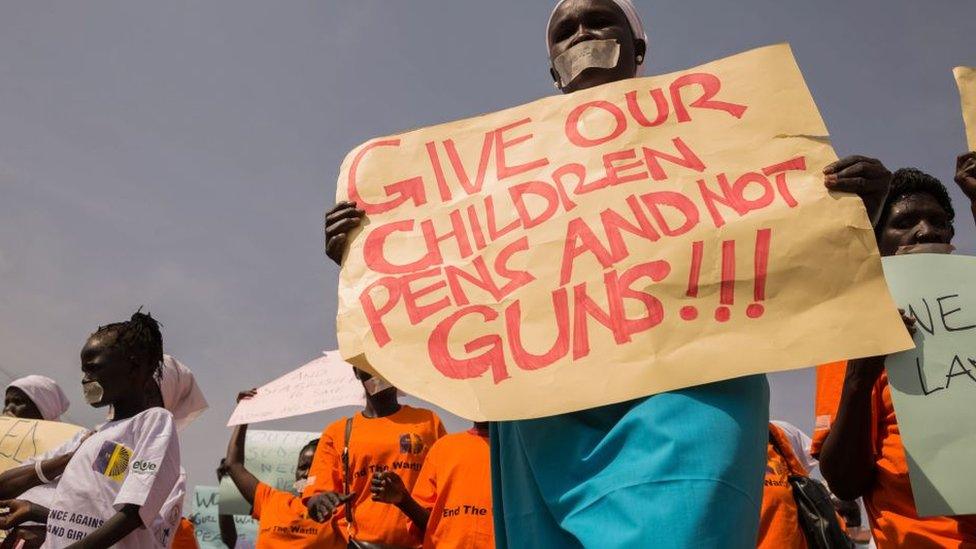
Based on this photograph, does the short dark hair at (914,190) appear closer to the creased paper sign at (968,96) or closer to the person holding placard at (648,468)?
the creased paper sign at (968,96)

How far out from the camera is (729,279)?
1.66 meters

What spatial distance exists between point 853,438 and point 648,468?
1.09 meters

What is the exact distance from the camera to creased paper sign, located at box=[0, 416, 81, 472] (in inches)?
181

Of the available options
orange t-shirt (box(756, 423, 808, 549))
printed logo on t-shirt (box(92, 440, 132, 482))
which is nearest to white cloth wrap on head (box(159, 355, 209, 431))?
printed logo on t-shirt (box(92, 440, 132, 482))

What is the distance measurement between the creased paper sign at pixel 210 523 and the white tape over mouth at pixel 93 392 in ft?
24.3

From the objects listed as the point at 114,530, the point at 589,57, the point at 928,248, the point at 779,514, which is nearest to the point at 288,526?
the point at 114,530

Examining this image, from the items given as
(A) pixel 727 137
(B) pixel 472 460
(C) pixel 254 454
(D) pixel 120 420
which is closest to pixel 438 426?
(B) pixel 472 460

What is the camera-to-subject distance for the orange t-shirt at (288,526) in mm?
4480

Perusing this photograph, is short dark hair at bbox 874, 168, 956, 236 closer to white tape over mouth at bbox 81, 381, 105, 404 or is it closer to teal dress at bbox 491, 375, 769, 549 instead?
teal dress at bbox 491, 375, 769, 549

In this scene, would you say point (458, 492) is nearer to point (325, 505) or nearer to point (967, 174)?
point (325, 505)

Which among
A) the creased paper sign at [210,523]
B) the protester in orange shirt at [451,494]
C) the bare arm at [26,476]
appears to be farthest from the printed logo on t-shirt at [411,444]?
the creased paper sign at [210,523]

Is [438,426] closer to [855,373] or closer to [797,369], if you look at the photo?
[855,373]

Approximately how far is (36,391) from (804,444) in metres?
5.44

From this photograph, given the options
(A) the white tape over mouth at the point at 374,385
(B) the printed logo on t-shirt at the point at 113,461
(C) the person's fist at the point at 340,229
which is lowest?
(A) the white tape over mouth at the point at 374,385
